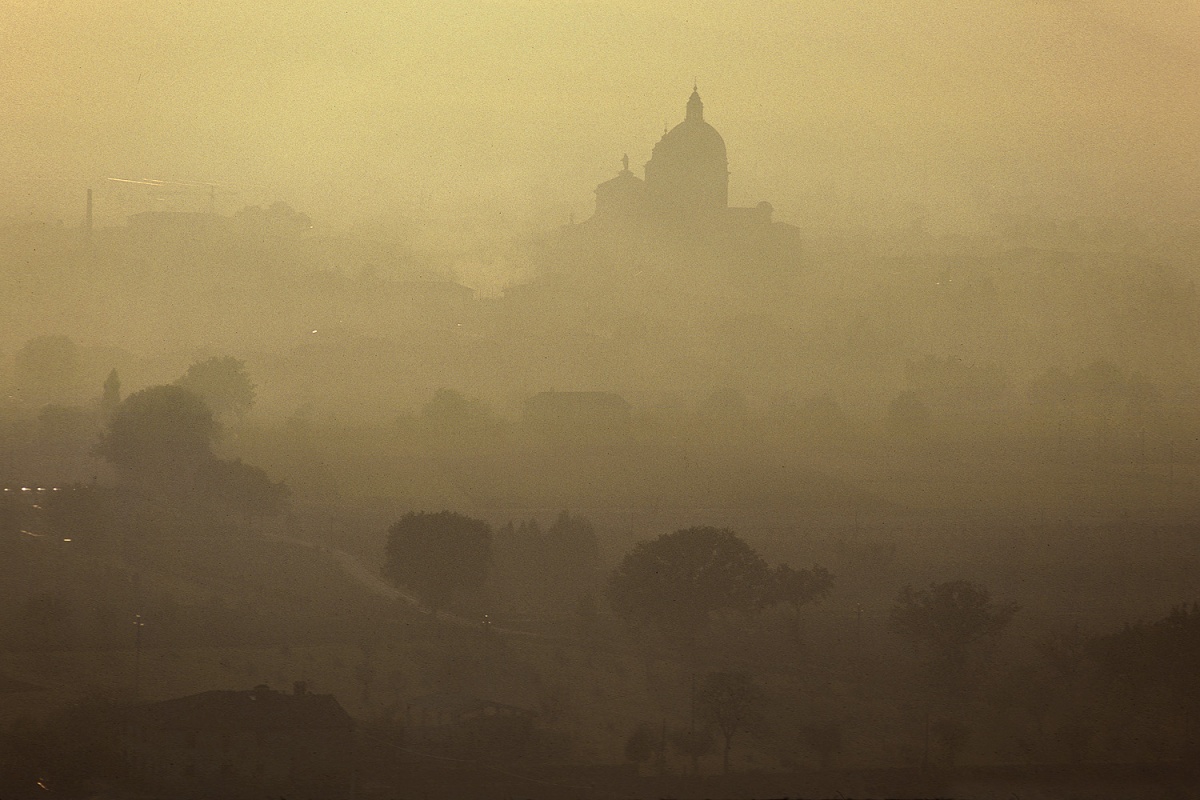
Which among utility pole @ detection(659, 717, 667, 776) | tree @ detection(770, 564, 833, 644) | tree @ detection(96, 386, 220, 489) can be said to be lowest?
utility pole @ detection(659, 717, 667, 776)

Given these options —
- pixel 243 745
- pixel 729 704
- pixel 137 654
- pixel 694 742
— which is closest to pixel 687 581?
pixel 729 704

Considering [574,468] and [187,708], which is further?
[574,468]

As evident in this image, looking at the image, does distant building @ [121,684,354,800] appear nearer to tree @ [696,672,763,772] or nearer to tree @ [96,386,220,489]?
tree @ [696,672,763,772]

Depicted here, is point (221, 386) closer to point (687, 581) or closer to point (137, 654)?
point (137, 654)

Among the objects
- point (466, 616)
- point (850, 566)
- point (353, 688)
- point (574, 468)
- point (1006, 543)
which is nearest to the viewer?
point (353, 688)

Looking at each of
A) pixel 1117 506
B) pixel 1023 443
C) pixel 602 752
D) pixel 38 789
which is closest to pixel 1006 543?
pixel 1117 506

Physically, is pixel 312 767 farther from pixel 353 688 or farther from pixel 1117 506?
pixel 1117 506

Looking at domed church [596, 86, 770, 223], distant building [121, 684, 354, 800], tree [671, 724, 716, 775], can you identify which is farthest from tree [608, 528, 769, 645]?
domed church [596, 86, 770, 223]

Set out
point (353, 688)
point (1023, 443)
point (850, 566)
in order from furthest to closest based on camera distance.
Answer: point (1023, 443)
point (850, 566)
point (353, 688)
